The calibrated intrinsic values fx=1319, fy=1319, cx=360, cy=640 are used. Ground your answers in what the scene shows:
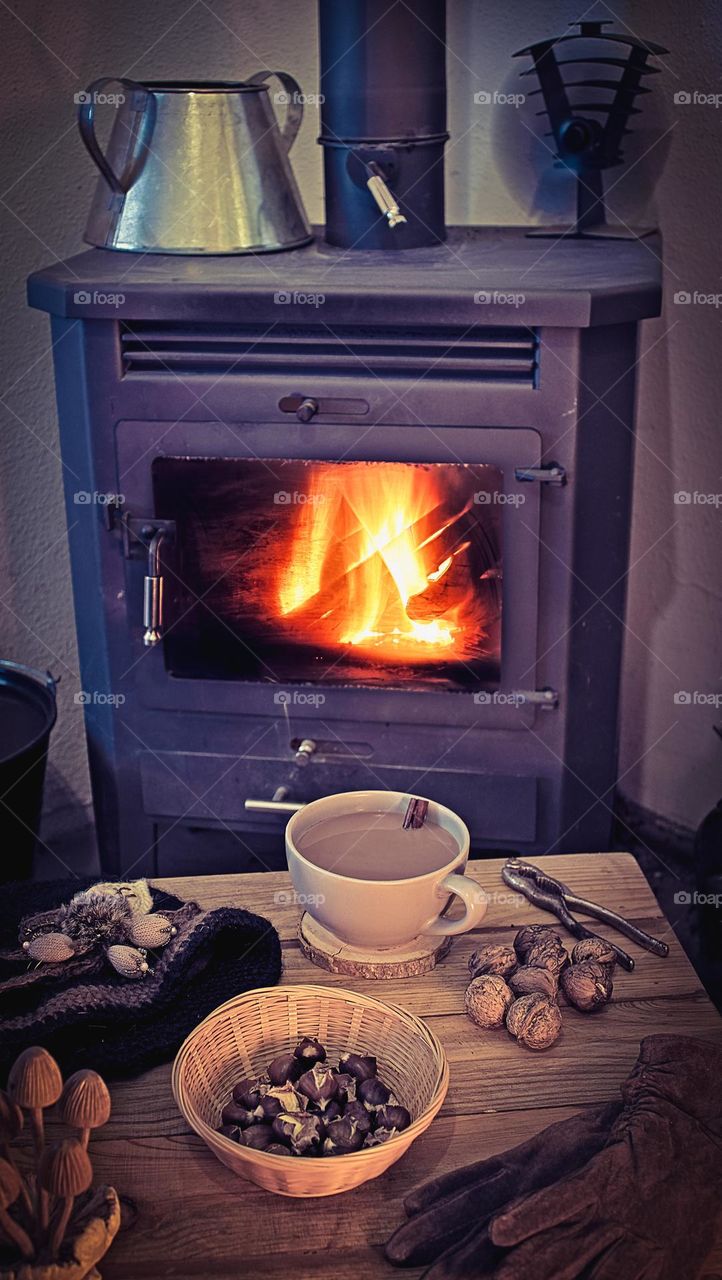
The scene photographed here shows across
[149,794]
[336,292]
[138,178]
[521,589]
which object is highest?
[138,178]

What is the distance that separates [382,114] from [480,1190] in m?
1.24

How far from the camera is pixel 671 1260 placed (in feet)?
2.53

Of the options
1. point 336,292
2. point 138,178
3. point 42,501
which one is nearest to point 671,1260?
point 336,292

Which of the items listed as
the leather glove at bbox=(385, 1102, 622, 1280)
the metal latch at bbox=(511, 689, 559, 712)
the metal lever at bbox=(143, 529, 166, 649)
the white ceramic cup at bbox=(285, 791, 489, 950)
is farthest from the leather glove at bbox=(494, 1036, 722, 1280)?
the metal lever at bbox=(143, 529, 166, 649)

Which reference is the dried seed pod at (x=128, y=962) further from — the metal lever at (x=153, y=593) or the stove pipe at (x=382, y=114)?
the stove pipe at (x=382, y=114)

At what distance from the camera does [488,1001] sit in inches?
39.4

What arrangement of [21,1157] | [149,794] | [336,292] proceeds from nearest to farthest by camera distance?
[21,1157]
[336,292]
[149,794]

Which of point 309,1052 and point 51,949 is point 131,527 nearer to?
point 51,949

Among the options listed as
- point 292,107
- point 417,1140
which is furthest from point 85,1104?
point 292,107

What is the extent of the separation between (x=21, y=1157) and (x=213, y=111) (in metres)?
1.19

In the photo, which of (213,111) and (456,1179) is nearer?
(456,1179)

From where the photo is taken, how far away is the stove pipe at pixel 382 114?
1568 mm

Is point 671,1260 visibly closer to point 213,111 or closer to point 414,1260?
point 414,1260

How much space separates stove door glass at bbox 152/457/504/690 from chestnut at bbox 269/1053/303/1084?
0.71 meters
